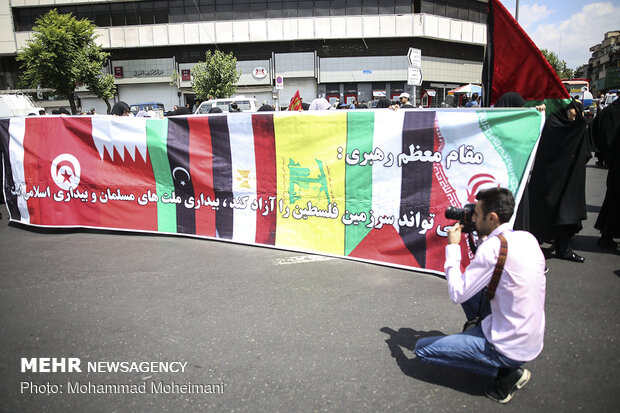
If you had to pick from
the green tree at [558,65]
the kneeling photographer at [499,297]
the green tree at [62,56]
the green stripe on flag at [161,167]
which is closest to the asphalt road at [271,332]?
the kneeling photographer at [499,297]

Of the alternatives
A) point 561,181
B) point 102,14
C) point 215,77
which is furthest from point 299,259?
point 102,14

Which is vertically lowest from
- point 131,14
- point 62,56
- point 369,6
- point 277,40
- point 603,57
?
point 62,56

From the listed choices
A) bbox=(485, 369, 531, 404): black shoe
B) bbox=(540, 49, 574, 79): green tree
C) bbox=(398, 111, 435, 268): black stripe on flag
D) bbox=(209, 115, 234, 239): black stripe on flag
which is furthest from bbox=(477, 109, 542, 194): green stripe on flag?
bbox=(540, 49, 574, 79): green tree

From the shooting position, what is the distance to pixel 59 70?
2714 cm

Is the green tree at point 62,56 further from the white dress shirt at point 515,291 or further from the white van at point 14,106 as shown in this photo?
the white dress shirt at point 515,291

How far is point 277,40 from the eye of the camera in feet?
119

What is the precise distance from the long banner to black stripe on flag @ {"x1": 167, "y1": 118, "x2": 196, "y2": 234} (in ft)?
0.06

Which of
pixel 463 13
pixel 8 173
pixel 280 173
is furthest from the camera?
pixel 463 13

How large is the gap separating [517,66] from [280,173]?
128 inches

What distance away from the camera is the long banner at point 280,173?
438 cm

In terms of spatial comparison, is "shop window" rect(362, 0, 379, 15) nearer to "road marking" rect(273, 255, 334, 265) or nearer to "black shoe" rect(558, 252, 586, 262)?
"black shoe" rect(558, 252, 586, 262)

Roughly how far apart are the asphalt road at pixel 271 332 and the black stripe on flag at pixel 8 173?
8.07ft

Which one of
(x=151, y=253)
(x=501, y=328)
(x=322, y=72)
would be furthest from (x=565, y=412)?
(x=322, y=72)

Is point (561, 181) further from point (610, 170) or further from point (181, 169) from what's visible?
point (181, 169)
